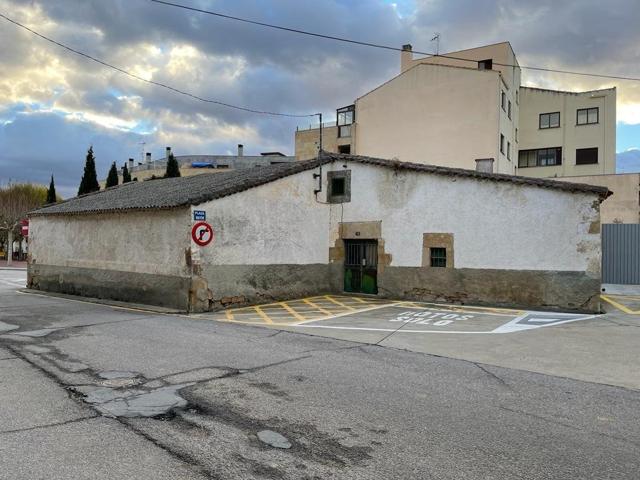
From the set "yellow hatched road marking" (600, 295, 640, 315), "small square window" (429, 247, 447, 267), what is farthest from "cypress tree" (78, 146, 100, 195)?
"yellow hatched road marking" (600, 295, 640, 315)

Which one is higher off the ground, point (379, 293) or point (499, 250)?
point (499, 250)

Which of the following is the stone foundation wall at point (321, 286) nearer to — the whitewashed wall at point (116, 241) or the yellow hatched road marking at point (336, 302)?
the whitewashed wall at point (116, 241)

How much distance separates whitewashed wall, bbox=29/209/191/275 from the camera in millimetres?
13117

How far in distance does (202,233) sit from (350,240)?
223 inches

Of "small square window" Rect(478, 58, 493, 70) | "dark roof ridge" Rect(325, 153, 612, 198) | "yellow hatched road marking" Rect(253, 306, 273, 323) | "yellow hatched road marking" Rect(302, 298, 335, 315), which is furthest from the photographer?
"small square window" Rect(478, 58, 493, 70)

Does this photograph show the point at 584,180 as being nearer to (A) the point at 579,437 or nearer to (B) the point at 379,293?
(B) the point at 379,293

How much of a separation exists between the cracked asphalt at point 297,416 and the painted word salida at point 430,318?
11.0 ft

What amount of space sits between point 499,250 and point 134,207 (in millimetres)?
10918

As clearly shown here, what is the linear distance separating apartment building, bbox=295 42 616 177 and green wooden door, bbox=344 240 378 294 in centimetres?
1381

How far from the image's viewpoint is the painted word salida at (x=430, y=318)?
433 inches

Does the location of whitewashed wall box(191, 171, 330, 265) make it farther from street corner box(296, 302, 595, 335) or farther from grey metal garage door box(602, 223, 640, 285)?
grey metal garage door box(602, 223, 640, 285)

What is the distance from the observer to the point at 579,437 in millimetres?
4293

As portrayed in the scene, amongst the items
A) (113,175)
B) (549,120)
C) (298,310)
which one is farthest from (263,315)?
(113,175)

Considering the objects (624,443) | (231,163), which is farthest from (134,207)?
(231,163)
